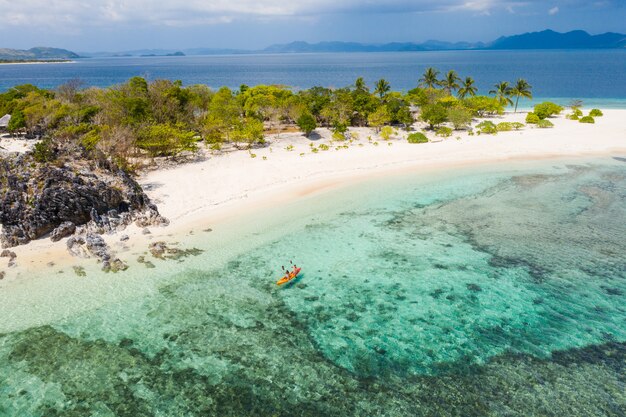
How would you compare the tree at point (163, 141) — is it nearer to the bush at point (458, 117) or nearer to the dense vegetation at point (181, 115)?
the dense vegetation at point (181, 115)

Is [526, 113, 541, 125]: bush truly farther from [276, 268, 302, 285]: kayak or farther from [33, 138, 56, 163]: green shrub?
[33, 138, 56, 163]: green shrub

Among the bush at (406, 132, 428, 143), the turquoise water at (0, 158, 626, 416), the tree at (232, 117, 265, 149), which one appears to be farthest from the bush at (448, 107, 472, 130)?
the turquoise water at (0, 158, 626, 416)

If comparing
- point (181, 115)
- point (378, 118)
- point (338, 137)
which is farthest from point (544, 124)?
point (181, 115)

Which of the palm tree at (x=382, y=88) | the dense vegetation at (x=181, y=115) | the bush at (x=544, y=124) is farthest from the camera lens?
the palm tree at (x=382, y=88)

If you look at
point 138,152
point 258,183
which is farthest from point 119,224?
point 138,152

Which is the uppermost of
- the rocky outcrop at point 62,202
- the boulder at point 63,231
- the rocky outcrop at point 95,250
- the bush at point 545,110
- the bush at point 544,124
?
the bush at point 545,110

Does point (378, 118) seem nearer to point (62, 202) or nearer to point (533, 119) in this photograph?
point (533, 119)

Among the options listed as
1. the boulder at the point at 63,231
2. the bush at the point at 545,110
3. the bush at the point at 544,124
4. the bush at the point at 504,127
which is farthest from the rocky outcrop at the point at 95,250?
the bush at the point at 545,110

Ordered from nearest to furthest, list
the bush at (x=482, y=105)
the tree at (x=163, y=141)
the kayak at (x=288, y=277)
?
the kayak at (x=288, y=277)
the tree at (x=163, y=141)
the bush at (x=482, y=105)
